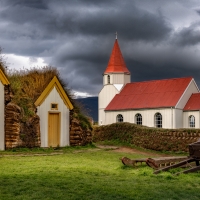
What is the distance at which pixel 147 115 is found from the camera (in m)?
51.3

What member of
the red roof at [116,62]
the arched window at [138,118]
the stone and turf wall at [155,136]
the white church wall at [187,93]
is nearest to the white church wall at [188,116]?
the white church wall at [187,93]

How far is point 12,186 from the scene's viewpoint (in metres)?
10.9

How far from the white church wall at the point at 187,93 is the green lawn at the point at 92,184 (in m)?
35.4

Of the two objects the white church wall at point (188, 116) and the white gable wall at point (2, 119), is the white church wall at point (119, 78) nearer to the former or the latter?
the white church wall at point (188, 116)

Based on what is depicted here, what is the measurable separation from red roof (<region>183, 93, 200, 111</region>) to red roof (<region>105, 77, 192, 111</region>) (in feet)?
5.42

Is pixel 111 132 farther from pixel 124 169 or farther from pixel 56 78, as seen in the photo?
pixel 124 169

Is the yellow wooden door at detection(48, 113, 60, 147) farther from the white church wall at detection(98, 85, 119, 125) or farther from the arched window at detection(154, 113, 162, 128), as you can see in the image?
the white church wall at detection(98, 85, 119, 125)

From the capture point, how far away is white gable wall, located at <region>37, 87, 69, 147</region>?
25578 millimetres

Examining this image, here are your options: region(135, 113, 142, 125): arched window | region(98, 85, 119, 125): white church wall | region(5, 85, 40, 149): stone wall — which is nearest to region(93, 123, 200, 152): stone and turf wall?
region(5, 85, 40, 149): stone wall

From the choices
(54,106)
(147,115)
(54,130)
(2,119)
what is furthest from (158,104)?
(2,119)

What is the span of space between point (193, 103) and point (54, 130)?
27.2 m

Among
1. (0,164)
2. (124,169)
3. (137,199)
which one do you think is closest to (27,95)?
(0,164)

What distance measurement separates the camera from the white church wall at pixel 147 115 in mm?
49344

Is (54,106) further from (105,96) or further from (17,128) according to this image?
(105,96)
